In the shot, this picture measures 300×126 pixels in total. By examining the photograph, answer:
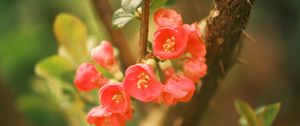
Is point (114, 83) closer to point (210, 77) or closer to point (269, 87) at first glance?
point (210, 77)

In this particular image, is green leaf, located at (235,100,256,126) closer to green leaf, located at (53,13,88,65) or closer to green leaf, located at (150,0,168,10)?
green leaf, located at (150,0,168,10)

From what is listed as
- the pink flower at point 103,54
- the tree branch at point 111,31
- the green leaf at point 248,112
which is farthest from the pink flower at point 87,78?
the tree branch at point 111,31

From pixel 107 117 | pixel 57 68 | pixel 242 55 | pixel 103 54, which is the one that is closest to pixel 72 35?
pixel 57 68

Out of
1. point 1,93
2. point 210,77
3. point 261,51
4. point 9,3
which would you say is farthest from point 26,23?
point 210,77

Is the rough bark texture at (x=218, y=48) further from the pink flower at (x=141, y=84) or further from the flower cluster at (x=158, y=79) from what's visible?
the pink flower at (x=141, y=84)

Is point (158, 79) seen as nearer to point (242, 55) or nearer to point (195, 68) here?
point (195, 68)

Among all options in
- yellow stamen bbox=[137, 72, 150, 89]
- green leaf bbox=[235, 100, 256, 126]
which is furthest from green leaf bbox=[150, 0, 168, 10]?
green leaf bbox=[235, 100, 256, 126]

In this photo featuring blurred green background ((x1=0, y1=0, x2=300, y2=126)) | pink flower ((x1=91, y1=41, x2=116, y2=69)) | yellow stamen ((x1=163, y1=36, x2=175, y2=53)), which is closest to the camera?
yellow stamen ((x1=163, y1=36, x2=175, y2=53))
